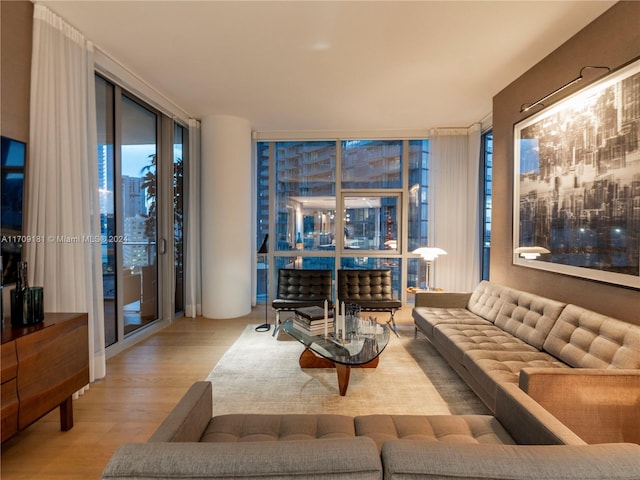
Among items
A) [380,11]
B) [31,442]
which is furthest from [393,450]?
[380,11]

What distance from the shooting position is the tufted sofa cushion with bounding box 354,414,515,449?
1.47 metres

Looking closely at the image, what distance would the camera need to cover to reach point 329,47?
2.99 metres

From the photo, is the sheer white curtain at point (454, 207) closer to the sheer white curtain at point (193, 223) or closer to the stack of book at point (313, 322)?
the stack of book at point (313, 322)

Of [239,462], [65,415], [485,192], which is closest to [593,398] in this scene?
[239,462]

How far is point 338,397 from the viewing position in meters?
2.58

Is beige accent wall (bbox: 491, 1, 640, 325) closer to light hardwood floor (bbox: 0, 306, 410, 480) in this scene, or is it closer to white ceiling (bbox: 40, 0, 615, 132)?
Answer: white ceiling (bbox: 40, 0, 615, 132)

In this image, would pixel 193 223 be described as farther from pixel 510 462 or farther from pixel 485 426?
pixel 510 462

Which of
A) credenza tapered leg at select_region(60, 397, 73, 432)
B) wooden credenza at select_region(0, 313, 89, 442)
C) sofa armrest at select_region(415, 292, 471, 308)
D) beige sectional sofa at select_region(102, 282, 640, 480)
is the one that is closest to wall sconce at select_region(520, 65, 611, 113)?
beige sectional sofa at select_region(102, 282, 640, 480)

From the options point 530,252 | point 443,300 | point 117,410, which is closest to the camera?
point 117,410

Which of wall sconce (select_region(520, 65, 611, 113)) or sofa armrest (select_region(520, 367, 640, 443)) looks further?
wall sconce (select_region(520, 65, 611, 113))

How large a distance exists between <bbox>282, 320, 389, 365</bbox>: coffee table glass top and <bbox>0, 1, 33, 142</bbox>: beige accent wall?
270 centimetres

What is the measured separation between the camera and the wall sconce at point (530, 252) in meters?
3.08

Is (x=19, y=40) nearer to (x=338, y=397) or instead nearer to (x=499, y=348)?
(x=338, y=397)

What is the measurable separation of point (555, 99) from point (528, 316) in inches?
79.9
